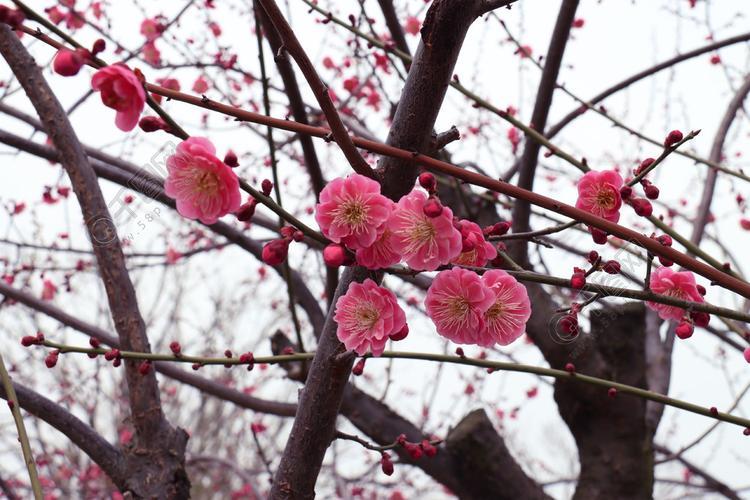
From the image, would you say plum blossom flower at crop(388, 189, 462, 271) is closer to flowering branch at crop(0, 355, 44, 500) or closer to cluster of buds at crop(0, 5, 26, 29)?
cluster of buds at crop(0, 5, 26, 29)

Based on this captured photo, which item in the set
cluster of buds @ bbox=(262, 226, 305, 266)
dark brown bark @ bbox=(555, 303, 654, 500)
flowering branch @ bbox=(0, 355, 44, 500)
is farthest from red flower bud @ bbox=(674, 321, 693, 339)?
dark brown bark @ bbox=(555, 303, 654, 500)

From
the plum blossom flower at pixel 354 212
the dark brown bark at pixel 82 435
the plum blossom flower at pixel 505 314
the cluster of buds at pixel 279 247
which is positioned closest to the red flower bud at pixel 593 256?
the plum blossom flower at pixel 505 314

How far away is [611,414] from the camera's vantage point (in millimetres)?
2914

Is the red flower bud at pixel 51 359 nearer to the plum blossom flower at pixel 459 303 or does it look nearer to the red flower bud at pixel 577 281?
the plum blossom flower at pixel 459 303

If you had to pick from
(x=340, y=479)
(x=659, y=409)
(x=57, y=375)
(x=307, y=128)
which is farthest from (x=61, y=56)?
(x=57, y=375)

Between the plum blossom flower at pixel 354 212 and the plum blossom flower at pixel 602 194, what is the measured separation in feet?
1.51

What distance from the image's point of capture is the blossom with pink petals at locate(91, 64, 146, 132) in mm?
891

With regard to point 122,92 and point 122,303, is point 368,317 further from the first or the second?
point 122,303

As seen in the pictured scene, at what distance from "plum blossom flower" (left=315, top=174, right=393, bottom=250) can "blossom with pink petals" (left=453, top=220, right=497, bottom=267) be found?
0.13 metres

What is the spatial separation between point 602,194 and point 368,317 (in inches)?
20.3

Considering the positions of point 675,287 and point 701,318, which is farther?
point 675,287

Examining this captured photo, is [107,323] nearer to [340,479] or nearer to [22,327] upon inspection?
[22,327]

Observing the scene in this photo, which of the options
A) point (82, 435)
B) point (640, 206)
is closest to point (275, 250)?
point (640, 206)

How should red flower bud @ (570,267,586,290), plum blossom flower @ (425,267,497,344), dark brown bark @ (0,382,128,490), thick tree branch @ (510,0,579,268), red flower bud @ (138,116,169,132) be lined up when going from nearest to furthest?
red flower bud @ (138,116,169,132)
red flower bud @ (570,267,586,290)
plum blossom flower @ (425,267,497,344)
dark brown bark @ (0,382,128,490)
thick tree branch @ (510,0,579,268)
